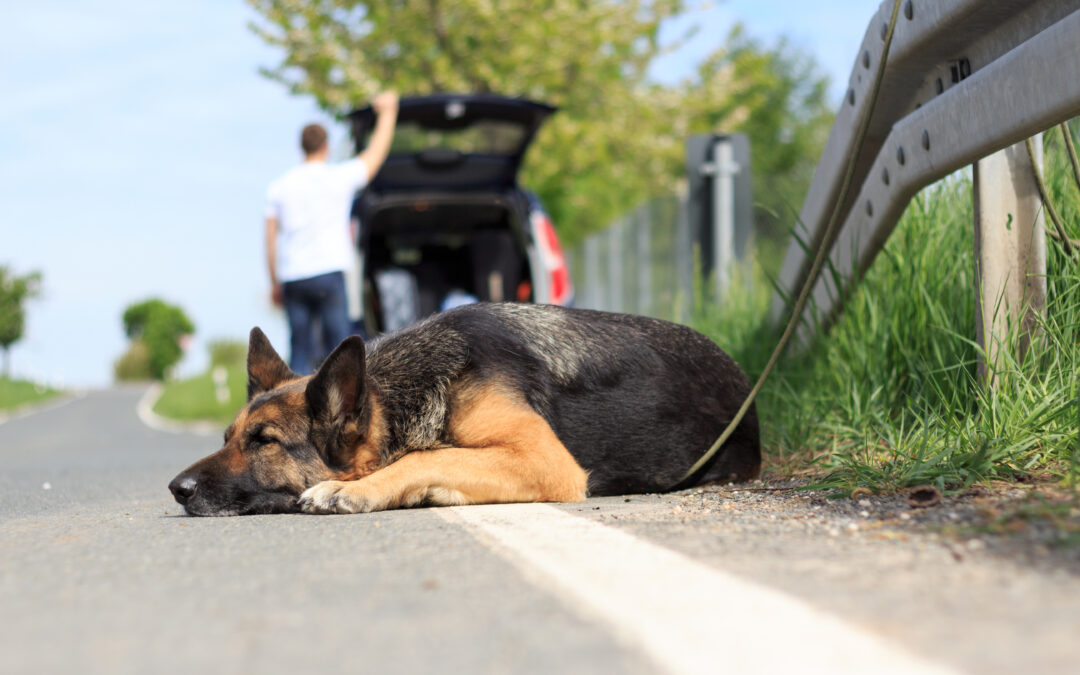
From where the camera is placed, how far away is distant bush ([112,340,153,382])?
61.2m

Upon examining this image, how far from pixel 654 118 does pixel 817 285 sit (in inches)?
745

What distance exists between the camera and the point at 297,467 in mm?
4555

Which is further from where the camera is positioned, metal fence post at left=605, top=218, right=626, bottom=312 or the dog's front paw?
metal fence post at left=605, top=218, right=626, bottom=312

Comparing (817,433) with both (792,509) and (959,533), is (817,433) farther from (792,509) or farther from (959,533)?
(959,533)

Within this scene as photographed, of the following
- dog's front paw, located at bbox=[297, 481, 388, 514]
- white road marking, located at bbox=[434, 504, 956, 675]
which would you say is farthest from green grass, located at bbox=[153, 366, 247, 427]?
white road marking, located at bbox=[434, 504, 956, 675]

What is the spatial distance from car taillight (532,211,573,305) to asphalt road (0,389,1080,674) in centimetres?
552

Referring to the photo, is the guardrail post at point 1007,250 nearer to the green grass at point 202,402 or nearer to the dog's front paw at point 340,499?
the dog's front paw at point 340,499

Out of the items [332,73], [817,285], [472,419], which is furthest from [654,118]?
[472,419]

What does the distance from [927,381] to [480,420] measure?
2.22 metres

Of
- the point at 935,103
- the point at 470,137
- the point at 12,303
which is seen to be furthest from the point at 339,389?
the point at 12,303

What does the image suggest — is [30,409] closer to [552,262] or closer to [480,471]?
[552,262]

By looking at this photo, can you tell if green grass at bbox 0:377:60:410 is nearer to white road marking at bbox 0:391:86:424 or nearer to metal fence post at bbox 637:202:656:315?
white road marking at bbox 0:391:86:424

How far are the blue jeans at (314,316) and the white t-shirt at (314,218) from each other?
9 centimetres

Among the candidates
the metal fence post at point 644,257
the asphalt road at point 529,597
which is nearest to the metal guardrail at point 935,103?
the asphalt road at point 529,597
